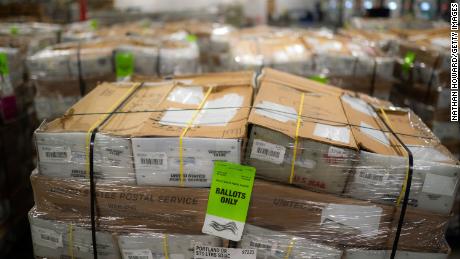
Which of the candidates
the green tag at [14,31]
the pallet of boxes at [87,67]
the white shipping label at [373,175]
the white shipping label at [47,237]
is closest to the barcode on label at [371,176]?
the white shipping label at [373,175]

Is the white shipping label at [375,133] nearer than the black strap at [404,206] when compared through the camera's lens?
No

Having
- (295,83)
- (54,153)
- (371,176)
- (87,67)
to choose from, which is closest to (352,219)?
(371,176)

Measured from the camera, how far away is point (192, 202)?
1758 millimetres

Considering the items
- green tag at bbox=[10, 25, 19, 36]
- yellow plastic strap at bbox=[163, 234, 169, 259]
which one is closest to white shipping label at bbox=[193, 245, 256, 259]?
yellow plastic strap at bbox=[163, 234, 169, 259]

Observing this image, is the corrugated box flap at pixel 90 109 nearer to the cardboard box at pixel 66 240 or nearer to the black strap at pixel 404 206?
the cardboard box at pixel 66 240

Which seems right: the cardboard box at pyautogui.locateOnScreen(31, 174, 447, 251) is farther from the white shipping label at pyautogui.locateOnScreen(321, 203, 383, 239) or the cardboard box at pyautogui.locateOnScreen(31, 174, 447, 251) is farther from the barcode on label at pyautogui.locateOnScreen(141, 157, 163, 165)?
the barcode on label at pyautogui.locateOnScreen(141, 157, 163, 165)

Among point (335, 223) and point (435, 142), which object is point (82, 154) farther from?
point (435, 142)

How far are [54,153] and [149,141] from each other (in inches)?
19.3

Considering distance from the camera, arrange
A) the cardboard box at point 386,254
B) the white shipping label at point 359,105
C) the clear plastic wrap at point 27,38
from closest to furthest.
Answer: the cardboard box at point 386,254 < the white shipping label at point 359,105 < the clear plastic wrap at point 27,38

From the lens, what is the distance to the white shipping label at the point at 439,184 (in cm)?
172

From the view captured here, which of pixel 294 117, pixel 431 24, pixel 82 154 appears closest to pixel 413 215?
pixel 294 117

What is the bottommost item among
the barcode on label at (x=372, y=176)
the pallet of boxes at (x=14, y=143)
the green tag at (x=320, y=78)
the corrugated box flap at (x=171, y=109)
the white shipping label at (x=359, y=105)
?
the pallet of boxes at (x=14, y=143)

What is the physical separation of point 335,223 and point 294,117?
54 cm

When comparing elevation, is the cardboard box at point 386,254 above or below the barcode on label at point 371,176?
below
